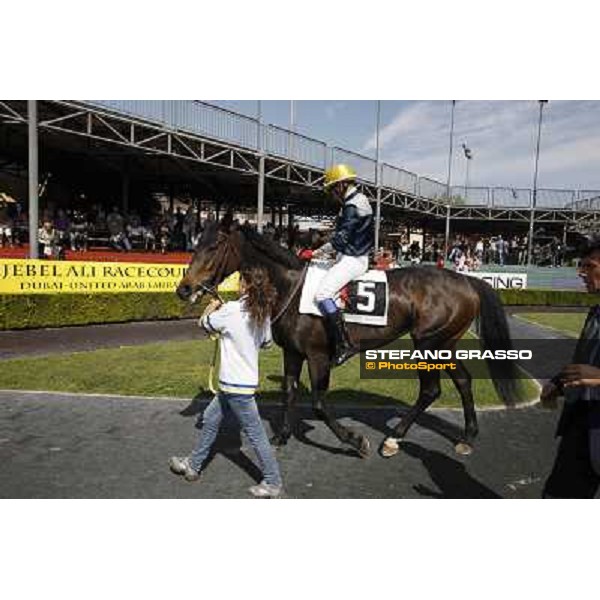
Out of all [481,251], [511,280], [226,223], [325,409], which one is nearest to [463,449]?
[325,409]

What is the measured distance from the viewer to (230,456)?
407 centimetres

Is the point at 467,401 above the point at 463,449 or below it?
above

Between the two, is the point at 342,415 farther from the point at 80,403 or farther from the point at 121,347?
the point at 121,347

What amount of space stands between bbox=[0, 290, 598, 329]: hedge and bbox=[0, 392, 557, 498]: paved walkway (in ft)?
10.7

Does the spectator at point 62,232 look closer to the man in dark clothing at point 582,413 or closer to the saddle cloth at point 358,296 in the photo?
the saddle cloth at point 358,296

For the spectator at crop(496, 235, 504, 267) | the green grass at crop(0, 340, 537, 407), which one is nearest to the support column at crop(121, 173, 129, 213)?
the green grass at crop(0, 340, 537, 407)

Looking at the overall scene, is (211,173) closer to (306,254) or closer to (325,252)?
(306,254)

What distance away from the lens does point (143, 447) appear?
413cm

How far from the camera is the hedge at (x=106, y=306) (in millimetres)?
8109

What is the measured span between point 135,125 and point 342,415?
15.4 feet

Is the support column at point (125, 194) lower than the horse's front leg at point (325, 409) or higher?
higher

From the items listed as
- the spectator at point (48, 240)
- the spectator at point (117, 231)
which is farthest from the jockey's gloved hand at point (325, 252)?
the spectator at point (48, 240)

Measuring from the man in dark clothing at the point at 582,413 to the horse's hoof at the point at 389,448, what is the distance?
5.14 feet

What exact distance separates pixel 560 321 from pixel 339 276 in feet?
15.8
